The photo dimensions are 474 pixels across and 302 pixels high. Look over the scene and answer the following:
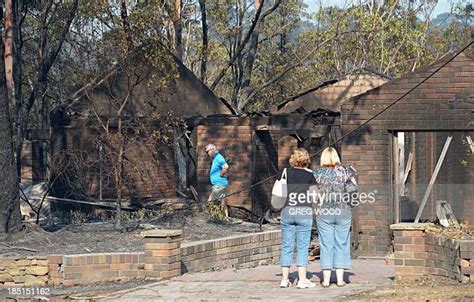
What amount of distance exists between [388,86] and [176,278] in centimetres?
651

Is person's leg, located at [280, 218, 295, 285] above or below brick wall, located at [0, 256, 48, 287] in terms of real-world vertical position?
above

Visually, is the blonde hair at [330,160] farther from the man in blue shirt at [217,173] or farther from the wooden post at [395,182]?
the man in blue shirt at [217,173]

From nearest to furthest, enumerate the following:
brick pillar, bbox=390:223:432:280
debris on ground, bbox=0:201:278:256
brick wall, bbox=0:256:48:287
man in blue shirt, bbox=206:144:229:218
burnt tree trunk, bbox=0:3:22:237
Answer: brick pillar, bbox=390:223:432:280, brick wall, bbox=0:256:48:287, debris on ground, bbox=0:201:278:256, burnt tree trunk, bbox=0:3:22:237, man in blue shirt, bbox=206:144:229:218

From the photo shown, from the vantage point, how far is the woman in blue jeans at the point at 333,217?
11.5 m

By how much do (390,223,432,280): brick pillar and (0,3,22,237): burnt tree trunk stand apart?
6.65 meters

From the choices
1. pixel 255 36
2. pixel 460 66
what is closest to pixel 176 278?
pixel 460 66

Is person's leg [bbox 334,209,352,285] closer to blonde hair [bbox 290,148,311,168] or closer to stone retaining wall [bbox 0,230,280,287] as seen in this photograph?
blonde hair [bbox 290,148,311,168]

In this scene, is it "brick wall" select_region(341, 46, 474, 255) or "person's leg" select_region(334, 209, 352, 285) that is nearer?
"person's leg" select_region(334, 209, 352, 285)


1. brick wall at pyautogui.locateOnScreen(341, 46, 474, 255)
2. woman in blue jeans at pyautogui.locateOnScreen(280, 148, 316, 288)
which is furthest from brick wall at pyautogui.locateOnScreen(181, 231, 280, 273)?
woman in blue jeans at pyautogui.locateOnScreen(280, 148, 316, 288)

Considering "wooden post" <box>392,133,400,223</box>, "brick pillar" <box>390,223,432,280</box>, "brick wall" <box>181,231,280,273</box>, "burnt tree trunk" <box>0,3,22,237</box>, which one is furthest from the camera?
"wooden post" <box>392,133,400,223</box>

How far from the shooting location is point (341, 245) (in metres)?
11.5

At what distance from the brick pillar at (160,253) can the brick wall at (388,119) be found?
5573mm

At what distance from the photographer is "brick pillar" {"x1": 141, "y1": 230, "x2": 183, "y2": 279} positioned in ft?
41.8

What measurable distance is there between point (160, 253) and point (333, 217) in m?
2.59
